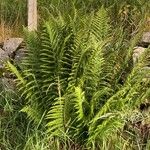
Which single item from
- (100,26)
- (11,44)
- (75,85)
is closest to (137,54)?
(100,26)

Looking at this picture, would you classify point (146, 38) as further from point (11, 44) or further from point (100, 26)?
point (11, 44)

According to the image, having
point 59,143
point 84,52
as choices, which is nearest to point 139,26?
point 84,52

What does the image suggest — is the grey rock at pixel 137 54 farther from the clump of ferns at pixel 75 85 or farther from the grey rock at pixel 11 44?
the grey rock at pixel 11 44

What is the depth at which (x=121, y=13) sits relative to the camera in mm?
5918

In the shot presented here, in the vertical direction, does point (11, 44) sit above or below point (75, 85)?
above

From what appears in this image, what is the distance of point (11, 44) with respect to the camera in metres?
5.82

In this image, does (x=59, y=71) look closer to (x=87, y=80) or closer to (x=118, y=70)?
(x=87, y=80)

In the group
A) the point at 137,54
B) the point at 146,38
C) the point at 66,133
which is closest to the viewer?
the point at 66,133

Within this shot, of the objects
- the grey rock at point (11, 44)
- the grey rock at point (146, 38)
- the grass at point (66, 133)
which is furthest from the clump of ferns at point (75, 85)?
the grey rock at point (11, 44)

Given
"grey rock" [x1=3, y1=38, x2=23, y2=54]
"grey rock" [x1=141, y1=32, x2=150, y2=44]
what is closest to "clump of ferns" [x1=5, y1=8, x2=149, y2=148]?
"grey rock" [x1=141, y1=32, x2=150, y2=44]

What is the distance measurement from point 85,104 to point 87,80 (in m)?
0.22

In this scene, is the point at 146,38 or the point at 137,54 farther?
the point at 146,38

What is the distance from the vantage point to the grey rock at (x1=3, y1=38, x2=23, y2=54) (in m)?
5.79

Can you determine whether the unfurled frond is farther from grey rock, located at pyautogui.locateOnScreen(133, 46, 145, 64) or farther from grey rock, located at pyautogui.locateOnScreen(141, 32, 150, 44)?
grey rock, located at pyautogui.locateOnScreen(141, 32, 150, 44)
